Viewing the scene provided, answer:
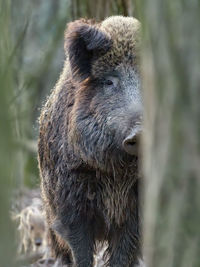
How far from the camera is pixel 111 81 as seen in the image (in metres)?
6.16

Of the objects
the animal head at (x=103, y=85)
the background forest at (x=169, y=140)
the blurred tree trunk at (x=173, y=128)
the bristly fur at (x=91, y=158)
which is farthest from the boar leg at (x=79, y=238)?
the blurred tree trunk at (x=173, y=128)

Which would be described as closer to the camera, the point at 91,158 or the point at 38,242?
the point at 91,158

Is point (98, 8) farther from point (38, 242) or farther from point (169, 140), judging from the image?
point (169, 140)

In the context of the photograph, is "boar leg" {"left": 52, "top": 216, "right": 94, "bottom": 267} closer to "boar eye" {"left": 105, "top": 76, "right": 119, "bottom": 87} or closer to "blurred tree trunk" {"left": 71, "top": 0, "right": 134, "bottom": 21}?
"boar eye" {"left": 105, "top": 76, "right": 119, "bottom": 87}

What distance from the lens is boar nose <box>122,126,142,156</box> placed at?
5332 mm

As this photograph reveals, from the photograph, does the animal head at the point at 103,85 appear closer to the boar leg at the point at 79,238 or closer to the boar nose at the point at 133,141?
the boar nose at the point at 133,141

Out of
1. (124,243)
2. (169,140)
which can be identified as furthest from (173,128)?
(124,243)

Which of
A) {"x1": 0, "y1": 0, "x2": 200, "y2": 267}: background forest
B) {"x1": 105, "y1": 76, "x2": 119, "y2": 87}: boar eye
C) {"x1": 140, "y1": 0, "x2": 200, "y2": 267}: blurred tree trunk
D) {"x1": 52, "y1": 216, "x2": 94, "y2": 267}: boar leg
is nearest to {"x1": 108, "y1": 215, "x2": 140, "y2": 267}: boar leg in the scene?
{"x1": 52, "y1": 216, "x2": 94, "y2": 267}: boar leg

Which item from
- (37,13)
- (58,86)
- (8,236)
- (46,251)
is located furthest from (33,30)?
(8,236)

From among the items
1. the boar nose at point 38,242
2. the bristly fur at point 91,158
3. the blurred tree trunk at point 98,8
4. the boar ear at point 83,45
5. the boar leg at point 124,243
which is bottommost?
the boar nose at point 38,242

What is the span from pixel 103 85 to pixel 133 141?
0.94m

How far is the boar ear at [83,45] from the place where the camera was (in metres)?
6.31

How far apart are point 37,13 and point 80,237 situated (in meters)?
11.2

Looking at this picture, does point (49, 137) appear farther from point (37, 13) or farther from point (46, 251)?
point (37, 13)
